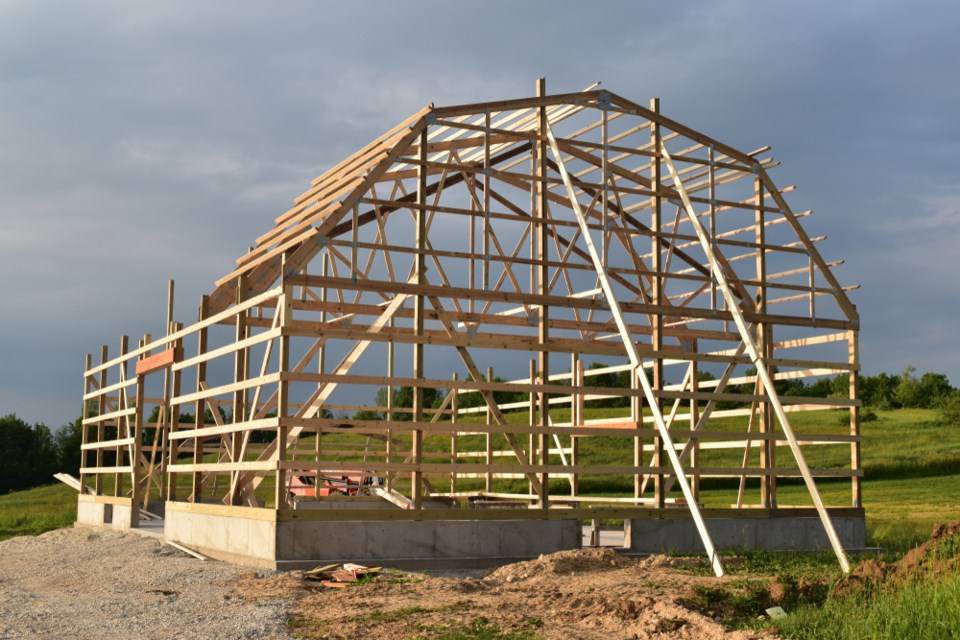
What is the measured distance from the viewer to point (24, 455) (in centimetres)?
7312

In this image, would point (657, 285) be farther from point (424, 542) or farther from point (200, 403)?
point (200, 403)

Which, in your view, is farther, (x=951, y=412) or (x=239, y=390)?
(x=951, y=412)

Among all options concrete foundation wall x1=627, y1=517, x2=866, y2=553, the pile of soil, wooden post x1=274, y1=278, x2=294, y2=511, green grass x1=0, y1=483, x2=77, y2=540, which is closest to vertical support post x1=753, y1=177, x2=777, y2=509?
concrete foundation wall x1=627, y1=517, x2=866, y2=553

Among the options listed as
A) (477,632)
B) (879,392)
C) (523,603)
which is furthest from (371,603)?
(879,392)

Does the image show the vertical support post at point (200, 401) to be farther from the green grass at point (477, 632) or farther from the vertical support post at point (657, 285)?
the green grass at point (477, 632)

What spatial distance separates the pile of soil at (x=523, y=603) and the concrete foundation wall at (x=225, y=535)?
1109 mm

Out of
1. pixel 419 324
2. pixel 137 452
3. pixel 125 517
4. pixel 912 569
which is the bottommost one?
pixel 125 517

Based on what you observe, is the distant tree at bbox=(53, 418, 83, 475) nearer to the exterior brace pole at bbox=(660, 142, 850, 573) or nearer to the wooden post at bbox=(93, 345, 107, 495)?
the wooden post at bbox=(93, 345, 107, 495)

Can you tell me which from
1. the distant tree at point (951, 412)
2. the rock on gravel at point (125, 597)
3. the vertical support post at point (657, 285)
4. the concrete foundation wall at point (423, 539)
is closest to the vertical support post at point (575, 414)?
the vertical support post at point (657, 285)

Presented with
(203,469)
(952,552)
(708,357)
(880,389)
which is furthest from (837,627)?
(880,389)

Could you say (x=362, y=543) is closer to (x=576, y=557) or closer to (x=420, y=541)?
(x=420, y=541)

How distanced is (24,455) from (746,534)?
2541 inches

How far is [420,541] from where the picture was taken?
15586 mm

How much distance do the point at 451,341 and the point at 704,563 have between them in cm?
475
